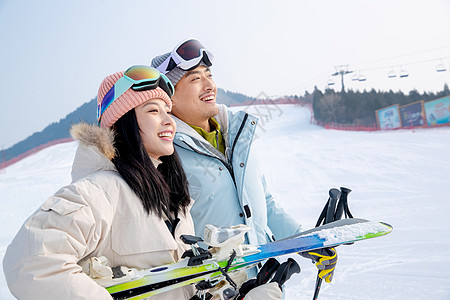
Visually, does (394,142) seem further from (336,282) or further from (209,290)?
(209,290)

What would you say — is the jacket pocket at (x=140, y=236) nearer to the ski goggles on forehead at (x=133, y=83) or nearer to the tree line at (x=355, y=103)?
the ski goggles on forehead at (x=133, y=83)

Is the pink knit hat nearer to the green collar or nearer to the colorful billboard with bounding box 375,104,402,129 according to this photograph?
the green collar

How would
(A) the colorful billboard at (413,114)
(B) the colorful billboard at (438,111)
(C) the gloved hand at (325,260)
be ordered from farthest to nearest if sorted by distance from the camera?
(A) the colorful billboard at (413,114), (B) the colorful billboard at (438,111), (C) the gloved hand at (325,260)

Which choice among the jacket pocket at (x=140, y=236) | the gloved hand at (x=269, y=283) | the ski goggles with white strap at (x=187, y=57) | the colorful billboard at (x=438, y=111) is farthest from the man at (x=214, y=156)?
the colorful billboard at (x=438, y=111)

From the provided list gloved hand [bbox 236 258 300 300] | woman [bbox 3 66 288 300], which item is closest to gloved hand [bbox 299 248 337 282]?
gloved hand [bbox 236 258 300 300]

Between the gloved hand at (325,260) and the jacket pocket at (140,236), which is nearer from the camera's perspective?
the jacket pocket at (140,236)

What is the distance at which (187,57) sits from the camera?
7.66 ft

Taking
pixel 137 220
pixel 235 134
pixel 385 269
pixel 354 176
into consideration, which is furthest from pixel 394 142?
pixel 137 220

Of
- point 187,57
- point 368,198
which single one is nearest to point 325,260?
point 187,57

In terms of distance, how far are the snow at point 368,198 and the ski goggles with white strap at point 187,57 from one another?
0.62 metres

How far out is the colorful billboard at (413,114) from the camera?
2316 centimetres

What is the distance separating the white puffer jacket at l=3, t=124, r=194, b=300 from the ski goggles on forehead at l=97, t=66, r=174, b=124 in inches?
7.7

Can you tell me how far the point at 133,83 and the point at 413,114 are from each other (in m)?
25.4

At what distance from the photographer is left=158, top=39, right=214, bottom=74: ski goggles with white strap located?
7.62 ft
